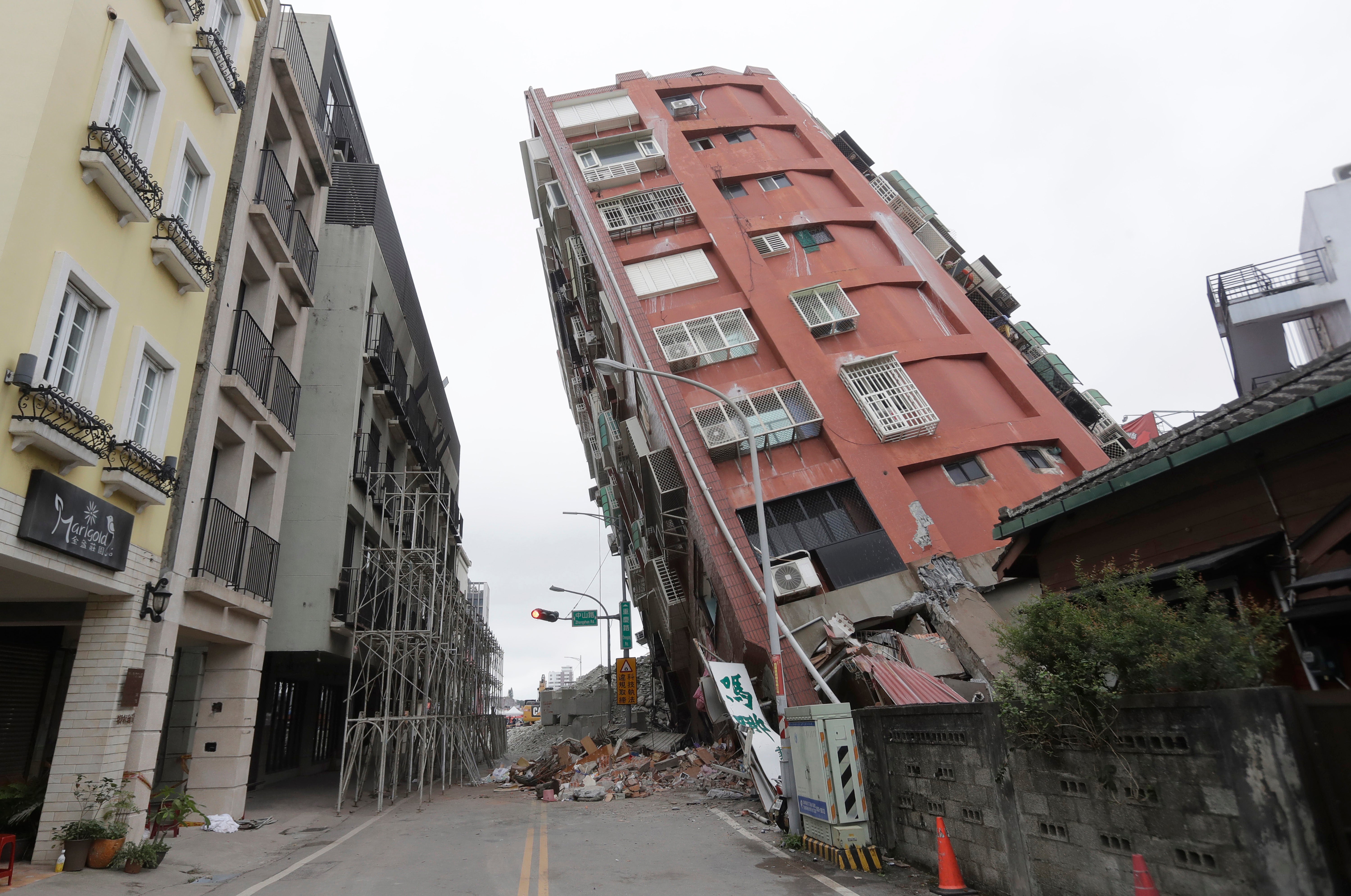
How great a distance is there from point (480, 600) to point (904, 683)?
4560cm

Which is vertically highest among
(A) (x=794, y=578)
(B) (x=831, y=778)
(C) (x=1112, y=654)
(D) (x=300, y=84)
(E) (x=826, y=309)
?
(D) (x=300, y=84)

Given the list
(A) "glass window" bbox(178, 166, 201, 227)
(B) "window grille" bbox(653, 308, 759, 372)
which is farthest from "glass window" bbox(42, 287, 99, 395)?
(B) "window grille" bbox(653, 308, 759, 372)

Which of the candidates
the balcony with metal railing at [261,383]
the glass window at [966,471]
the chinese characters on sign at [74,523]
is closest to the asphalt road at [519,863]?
the chinese characters on sign at [74,523]

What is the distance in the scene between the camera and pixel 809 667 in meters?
15.0

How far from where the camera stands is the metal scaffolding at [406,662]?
18.3 m

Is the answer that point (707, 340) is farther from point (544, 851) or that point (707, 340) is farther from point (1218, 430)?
point (1218, 430)

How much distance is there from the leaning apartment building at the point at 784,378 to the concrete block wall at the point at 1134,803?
6684 millimetres

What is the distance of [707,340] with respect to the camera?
75.5 ft

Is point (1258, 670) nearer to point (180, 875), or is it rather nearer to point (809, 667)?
point (809, 667)

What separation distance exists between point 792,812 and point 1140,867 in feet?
20.2

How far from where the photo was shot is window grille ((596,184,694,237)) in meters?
26.2

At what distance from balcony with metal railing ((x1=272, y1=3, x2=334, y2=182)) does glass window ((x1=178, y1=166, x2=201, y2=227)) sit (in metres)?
4.80

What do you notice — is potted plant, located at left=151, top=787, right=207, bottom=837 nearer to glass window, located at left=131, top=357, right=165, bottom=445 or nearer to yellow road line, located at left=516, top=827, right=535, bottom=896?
yellow road line, located at left=516, top=827, right=535, bottom=896

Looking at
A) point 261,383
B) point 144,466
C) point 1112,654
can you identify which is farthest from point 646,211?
point 1112,654
